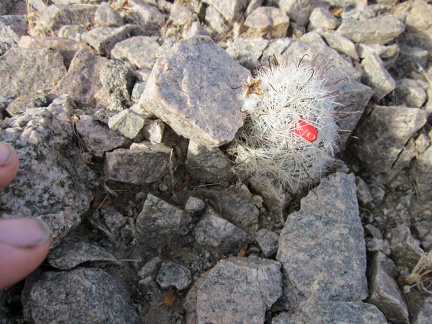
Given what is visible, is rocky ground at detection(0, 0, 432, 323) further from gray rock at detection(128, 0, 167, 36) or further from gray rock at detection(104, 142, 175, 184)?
gray rock at detection(128, 0, 167, 36)

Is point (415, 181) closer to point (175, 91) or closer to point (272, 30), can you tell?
point (272, 30)

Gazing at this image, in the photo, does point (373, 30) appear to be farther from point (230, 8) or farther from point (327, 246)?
point (327, 246)

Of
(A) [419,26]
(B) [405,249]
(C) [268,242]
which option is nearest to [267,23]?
(A) [419,26]

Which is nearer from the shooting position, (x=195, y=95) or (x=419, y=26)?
(x=195, y=95)

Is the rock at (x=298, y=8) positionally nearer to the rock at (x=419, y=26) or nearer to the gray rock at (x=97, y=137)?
the rock at (x=419, y=26)

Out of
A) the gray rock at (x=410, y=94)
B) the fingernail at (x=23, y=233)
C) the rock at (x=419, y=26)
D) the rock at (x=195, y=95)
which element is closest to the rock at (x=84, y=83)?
the rock at (x=195, y=95)

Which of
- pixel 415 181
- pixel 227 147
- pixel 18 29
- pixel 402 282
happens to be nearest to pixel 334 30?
pixel 415 181

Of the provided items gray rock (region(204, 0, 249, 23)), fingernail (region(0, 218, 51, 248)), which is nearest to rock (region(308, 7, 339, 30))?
gray rock (region(204, 0, 249, 23))
